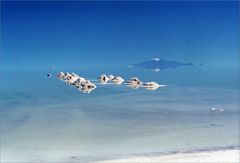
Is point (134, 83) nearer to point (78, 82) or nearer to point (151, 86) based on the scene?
point (151, 86)

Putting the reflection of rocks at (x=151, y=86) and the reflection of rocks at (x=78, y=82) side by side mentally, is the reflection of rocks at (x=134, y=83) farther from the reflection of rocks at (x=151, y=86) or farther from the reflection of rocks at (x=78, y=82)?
the reflection of rocks at (x=78, y=82)

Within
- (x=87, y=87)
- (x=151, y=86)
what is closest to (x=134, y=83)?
(x=151, y=86)

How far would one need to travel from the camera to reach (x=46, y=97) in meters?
13.1

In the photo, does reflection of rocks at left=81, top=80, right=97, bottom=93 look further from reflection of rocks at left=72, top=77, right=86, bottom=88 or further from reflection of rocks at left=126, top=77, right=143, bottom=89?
reflection of rocks at left=126, top=77, right=143, bottom=89

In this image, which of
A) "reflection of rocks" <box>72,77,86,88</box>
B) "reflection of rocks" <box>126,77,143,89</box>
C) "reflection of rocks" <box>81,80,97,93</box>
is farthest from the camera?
"reflection of rocks" <box>72,77,86,88</box>

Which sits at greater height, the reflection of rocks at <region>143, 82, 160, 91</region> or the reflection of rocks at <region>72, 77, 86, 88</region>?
the reflection of rocks at <region>72, 77, 86, 88</region>

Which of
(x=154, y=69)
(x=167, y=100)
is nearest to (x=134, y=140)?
(x=167, y=100)

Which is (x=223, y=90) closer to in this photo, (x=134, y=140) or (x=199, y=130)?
(x=199, y=130)

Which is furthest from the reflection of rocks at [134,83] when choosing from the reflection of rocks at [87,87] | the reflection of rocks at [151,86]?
the reflection of rocks at [87,87]

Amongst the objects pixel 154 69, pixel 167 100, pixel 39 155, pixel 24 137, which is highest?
pixel 154 69

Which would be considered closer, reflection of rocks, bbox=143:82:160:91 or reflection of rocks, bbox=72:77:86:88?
reflection of rocks, bbox=143:82:160:91

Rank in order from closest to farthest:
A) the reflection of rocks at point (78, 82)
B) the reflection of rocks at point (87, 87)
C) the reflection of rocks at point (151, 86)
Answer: the reflection of rocks at point (87, 87) < the reflection of rocks at point (151, 86) < the reflection of rocks at point (78, 82)

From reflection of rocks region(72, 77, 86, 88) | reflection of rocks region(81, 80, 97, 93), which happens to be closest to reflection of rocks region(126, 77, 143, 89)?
reflection of rocks region(81, 80, 97, 93)

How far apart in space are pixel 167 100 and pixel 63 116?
11.0 feet
